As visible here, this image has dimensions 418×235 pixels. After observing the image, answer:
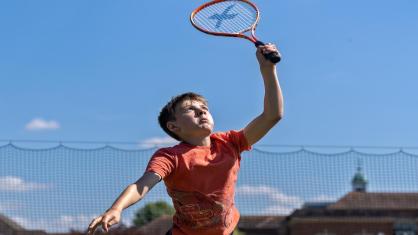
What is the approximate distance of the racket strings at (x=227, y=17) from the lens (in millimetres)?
4609

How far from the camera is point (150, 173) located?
358 centimetres

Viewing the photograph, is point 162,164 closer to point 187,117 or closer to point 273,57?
point 187,117

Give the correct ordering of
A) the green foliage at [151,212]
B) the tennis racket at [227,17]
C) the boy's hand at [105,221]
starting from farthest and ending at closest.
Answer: the green foliage at [151,212] → the tennis racket at [227,17] → the boy's hand at [105,221]

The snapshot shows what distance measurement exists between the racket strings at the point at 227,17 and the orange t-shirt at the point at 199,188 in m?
0.97

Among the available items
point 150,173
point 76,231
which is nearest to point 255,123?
Answer: point 150,173

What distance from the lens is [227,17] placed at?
470 cm

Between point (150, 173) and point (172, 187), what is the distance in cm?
27

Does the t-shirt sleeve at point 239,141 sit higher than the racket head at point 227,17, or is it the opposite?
the racket head at point 227,17

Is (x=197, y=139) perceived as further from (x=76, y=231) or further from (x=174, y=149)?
(x=76, y=231)

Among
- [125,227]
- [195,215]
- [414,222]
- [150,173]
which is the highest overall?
[150,173]

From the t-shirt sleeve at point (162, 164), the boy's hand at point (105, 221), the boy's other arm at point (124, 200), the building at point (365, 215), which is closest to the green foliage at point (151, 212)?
the building at point (365, 215)

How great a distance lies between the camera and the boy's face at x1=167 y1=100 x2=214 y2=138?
386 centimetres

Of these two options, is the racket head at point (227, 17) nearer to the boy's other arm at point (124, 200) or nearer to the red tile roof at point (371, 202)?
the boy's other arm at point (124, 200)

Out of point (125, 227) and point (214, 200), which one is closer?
point (214, 200)
